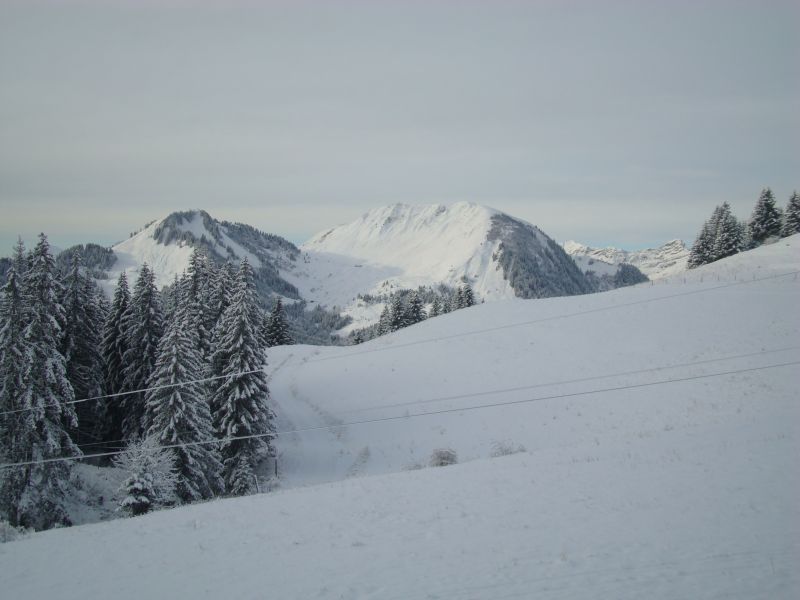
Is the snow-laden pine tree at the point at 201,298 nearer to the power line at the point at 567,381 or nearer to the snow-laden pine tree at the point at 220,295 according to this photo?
the snow-laden pine tree at the point at 220,295

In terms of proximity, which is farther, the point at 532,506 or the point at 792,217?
the point at 792,217

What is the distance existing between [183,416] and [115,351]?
18151 mm

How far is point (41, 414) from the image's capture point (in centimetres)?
2388

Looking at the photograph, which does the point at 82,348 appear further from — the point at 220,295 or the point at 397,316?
the point at 397,316

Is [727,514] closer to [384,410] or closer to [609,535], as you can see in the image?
[609,535]

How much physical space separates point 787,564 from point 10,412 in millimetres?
31279

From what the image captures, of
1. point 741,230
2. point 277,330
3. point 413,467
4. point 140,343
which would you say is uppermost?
point 741,230

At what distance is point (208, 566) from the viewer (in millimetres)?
12188

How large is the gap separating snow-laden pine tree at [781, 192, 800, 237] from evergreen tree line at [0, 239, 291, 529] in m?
74.0

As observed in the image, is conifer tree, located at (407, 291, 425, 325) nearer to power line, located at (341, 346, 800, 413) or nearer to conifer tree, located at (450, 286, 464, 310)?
conifer tree, located at (450, 286, 464, 310)

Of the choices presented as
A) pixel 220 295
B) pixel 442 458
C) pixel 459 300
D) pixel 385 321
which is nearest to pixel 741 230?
pixel 459 300

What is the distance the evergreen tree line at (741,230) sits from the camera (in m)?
65.1

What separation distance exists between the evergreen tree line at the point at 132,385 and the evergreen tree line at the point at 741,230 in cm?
6758

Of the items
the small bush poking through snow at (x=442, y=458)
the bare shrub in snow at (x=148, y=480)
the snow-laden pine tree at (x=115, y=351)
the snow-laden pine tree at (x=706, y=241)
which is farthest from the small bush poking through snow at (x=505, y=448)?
the snow-laden pine tree at (x=706, y=241)
